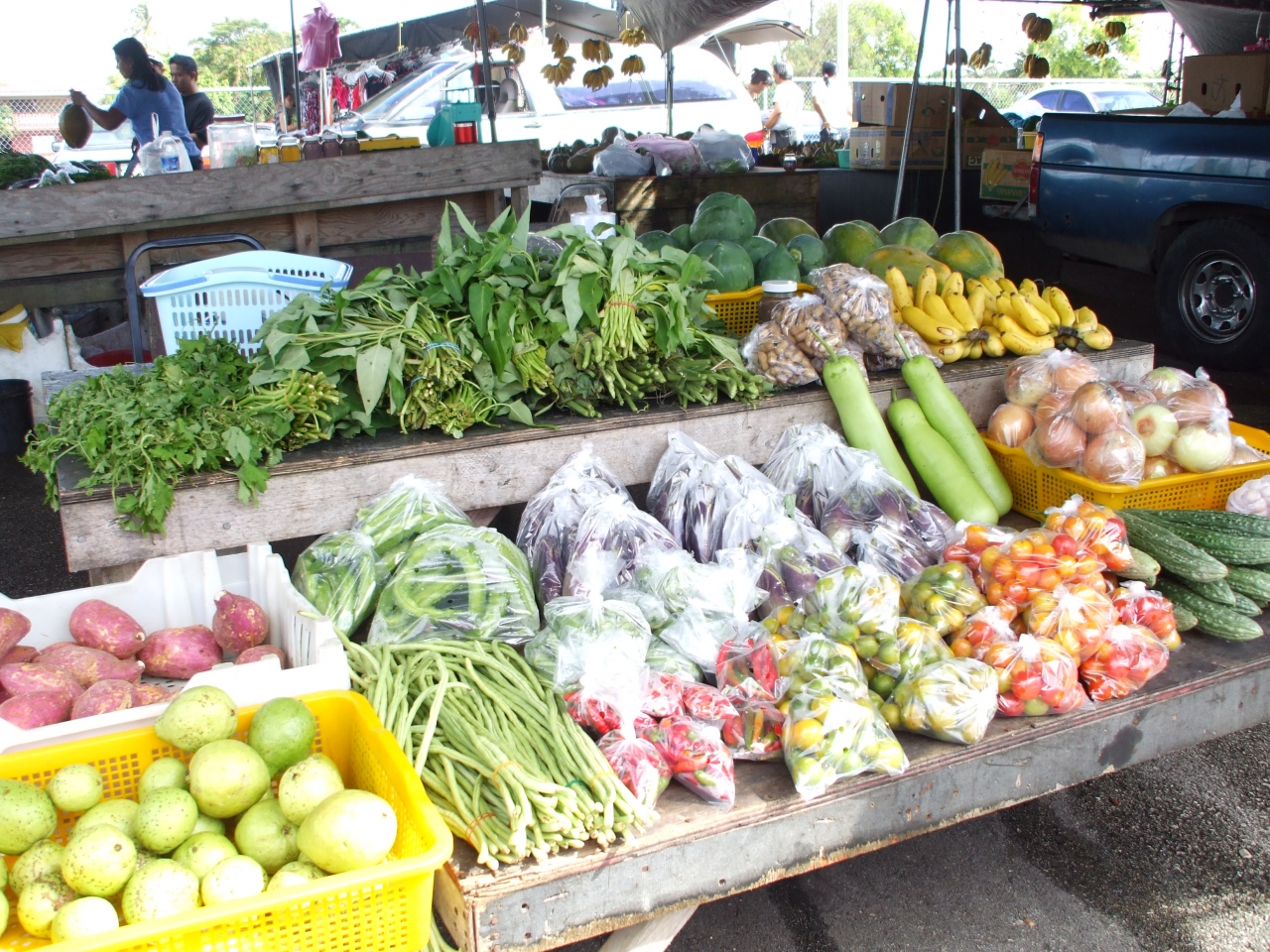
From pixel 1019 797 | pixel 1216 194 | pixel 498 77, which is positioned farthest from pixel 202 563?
pixel 498 77

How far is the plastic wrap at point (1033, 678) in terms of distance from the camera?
214 cm

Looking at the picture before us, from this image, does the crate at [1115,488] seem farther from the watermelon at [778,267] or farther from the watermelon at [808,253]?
the watermelon at [808,253]

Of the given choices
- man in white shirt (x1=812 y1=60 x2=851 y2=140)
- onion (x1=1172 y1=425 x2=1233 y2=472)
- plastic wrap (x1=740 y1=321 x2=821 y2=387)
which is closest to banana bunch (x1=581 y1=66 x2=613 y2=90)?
man in white shirt (x1=812 y1=60 x2=851 y2=140)

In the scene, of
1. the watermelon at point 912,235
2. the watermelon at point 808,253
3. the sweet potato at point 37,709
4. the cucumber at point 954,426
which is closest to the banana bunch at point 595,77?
the watermelon at point 912,235

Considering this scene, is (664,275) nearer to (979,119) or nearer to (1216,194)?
(1216,194)

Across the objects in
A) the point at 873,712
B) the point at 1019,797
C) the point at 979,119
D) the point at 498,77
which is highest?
the point at 498,77

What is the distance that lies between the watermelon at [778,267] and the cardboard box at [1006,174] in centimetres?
524

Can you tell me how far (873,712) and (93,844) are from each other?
141cm

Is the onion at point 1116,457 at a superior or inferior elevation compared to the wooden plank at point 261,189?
inferior

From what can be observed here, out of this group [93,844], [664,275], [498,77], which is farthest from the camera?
[498,77]

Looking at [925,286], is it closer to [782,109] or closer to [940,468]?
[940,468]

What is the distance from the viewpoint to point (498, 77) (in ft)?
41.4

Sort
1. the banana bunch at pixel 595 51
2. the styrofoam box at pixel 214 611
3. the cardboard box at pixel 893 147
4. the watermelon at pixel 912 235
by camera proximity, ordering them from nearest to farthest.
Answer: the styrofoam box at pixel 214 611 < the watermelon at pixel 912 235 < the cardboard box at pixel 893 147 < the banana bunch at pixel 595 51

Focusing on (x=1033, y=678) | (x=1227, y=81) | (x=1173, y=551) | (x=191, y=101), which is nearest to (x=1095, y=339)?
(x=1173, y=551)
